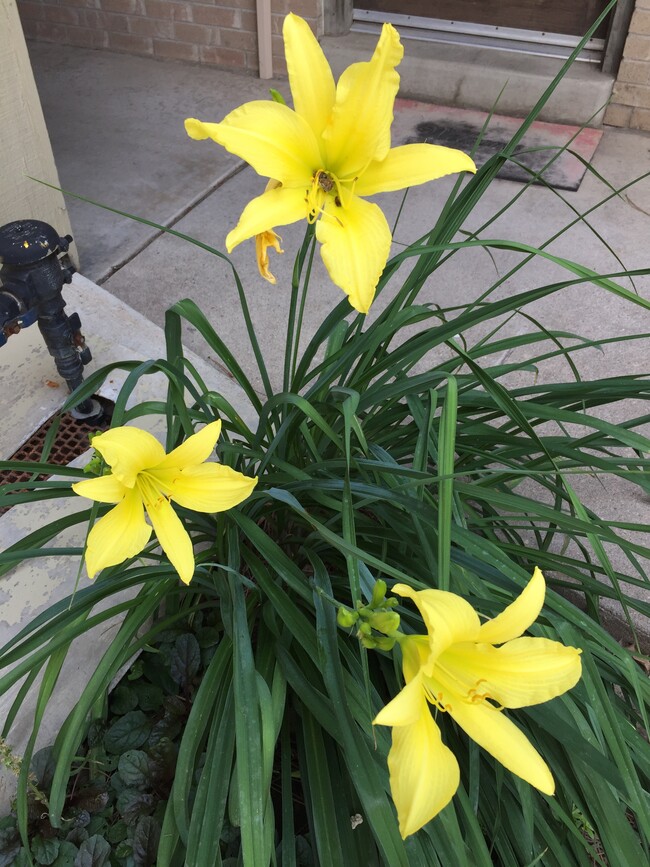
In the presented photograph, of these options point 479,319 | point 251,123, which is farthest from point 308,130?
point 479,319

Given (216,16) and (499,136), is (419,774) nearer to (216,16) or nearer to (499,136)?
(499,136)

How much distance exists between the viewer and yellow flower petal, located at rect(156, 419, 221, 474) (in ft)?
3.11

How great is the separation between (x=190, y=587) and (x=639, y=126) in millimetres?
3133

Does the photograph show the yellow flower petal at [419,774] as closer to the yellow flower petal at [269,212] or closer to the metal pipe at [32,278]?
the yellow flower petal at [269,212]

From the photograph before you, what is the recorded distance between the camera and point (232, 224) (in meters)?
2.81

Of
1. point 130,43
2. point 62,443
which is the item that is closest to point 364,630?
point 62,443

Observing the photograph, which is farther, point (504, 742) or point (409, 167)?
point (409, 167)

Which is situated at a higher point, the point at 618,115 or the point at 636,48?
the point at 636,48

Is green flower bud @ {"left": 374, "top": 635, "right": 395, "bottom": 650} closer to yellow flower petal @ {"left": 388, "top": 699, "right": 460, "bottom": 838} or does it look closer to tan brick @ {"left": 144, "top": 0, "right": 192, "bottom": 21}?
yellow flower petal @ {"left": 388, "top": 699, "right": 460, "bottom": 838}

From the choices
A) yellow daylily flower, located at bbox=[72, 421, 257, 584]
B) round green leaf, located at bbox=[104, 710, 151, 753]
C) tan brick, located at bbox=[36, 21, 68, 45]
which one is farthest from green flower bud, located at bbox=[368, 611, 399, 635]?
tan brick, located at bbox=[36, 21, 68, 45]

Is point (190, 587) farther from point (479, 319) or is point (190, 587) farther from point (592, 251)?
point (592, 251)

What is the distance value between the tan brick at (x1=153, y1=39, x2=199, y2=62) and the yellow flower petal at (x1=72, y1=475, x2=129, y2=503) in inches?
146

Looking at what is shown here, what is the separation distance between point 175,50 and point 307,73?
3.67 m

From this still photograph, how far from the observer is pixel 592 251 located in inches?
106
